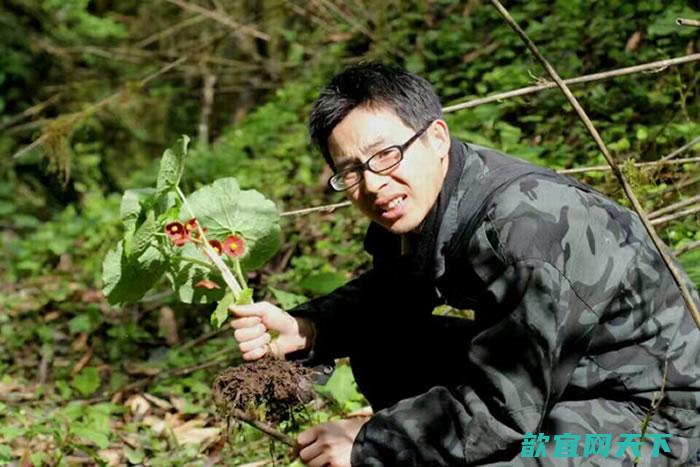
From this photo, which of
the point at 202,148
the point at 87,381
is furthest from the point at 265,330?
the point at 202,148

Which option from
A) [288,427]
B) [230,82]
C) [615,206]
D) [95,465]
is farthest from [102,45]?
[615,206]

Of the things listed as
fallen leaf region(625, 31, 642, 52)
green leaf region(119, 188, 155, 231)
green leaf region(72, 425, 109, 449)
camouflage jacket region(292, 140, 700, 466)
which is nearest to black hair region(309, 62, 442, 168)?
camouflage jacket region(292, 140, 700, 466)

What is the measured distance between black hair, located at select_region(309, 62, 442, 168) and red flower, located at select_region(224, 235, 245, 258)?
19.3 inches

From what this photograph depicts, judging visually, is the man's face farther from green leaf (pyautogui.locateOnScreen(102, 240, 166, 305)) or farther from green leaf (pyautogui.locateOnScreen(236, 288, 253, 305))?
green leaf (pyautogui.locateOnScreen(102, 240, 166, 305))

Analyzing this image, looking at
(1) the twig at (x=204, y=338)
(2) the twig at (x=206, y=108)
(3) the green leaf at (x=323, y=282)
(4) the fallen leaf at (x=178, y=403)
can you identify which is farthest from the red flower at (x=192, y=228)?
(2) the twig at (x=206, y=108)

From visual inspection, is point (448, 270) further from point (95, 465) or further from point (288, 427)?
point (95, 465)

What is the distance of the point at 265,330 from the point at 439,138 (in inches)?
31.7

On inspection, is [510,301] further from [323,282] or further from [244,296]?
[323,282]

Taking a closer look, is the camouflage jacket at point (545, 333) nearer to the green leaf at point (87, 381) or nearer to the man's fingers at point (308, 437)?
the man's fingers at point (308, 437)

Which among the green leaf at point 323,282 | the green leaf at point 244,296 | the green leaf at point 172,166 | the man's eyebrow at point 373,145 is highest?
the green leaf at point 172,166

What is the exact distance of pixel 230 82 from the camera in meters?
8.61

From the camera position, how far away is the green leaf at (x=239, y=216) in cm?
288

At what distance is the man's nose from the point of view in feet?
7.84

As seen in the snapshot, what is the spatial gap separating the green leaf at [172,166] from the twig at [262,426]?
715 millimetres
